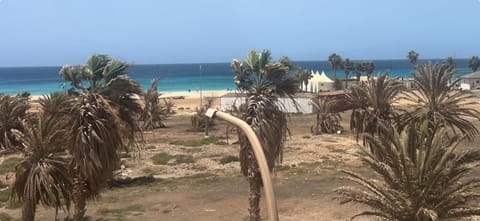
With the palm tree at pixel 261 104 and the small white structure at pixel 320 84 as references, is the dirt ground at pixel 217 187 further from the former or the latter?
the small white structure at pixel 320 84

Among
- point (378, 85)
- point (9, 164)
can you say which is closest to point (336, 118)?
point (378, 85)

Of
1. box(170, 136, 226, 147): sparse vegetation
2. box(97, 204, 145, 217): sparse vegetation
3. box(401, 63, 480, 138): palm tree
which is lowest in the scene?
box(170, 136, 226, 147): sparse vegetation

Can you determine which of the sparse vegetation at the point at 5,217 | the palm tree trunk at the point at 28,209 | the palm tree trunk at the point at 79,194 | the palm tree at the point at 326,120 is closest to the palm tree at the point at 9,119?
the sparse vegetation at the point at 5,217

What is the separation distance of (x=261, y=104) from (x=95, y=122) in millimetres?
6183

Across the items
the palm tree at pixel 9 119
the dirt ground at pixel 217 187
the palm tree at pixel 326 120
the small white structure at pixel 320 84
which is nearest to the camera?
the dirt ground at pixel 217 187

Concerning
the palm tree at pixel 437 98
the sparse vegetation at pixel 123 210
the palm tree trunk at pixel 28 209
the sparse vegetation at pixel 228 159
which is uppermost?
the palm tree at pixel 437 98

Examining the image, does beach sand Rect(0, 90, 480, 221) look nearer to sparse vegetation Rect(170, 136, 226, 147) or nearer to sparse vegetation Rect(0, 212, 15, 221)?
sparse vegetation Rect(170, 136, 226, 147)

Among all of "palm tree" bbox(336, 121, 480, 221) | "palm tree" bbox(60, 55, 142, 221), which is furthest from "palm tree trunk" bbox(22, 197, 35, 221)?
"palm tree" bbox(336, 121, 480, 221)

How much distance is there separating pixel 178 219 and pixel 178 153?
66.9ft

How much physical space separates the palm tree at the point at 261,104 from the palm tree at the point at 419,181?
594cm

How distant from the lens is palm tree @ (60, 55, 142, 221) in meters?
19.0

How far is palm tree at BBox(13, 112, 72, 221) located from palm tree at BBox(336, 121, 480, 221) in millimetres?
10639

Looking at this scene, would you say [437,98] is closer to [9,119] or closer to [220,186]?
[220,186]

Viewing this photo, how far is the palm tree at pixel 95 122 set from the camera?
18969mm
